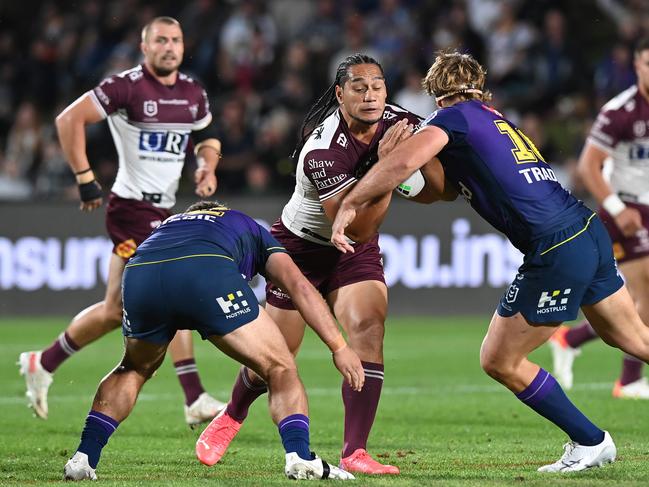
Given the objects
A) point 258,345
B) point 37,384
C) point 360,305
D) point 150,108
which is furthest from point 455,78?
point 37,384

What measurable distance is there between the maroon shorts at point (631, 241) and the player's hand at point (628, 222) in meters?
0.05

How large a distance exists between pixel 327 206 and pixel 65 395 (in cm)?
459

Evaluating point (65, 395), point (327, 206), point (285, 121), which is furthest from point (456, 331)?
point (327, 206)

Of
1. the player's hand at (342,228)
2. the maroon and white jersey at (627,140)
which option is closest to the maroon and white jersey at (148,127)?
the maroon and white jersey at (627,140)

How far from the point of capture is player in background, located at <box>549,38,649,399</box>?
10.3 m

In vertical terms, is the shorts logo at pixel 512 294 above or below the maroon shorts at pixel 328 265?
above

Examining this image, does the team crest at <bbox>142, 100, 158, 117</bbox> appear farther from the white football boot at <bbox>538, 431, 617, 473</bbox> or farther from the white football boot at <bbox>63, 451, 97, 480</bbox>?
the white football boot at <bbox>538, 431, 617, 473</bbox>

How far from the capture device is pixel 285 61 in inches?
782

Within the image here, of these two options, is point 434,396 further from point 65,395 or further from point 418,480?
point 418,480

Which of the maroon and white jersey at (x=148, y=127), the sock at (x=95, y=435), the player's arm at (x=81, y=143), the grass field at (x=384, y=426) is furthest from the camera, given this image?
the maroon and white jersey at (x=148, y=127)

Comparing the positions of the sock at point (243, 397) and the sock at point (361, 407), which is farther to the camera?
the sock at point (243, 397)

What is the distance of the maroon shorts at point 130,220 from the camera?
9477mm

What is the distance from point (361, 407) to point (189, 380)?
245cm

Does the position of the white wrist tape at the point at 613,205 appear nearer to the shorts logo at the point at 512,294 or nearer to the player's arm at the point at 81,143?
the shorts logo at the point at 512,294
